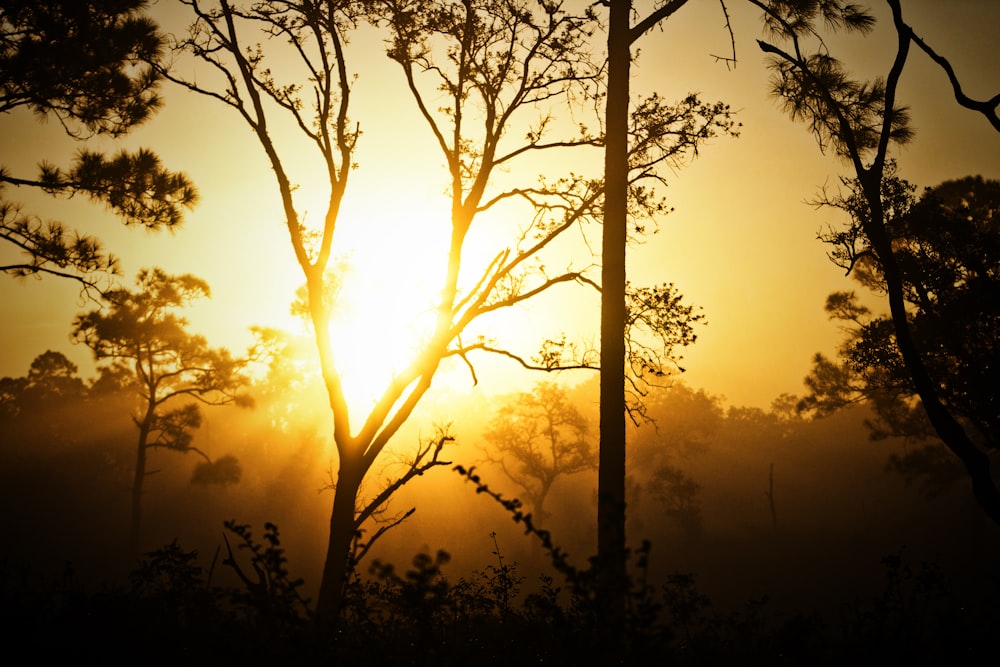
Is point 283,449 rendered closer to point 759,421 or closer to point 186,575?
point 186,575

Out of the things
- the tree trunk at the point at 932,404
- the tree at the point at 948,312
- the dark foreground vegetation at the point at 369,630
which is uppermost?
the tree at the point at 948,312

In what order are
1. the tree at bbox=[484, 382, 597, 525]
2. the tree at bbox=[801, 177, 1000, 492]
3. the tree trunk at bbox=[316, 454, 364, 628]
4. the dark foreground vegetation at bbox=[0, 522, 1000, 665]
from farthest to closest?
the tree at bbox=[484, 382, 597, 525] → the tree at bbox=[801, 177, 1000, 492] → the tree trunk at bbox=[316, 454, 364, 628] → the dark foreground vegetation at bbox=[0, 522, 1000, 665]

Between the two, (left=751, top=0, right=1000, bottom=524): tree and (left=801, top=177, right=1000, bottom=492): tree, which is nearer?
(left=751, top=0, right=1000, bottom=524): tree

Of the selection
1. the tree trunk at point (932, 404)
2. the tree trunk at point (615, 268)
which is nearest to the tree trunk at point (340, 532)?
the tree trunk at point (615, 268)

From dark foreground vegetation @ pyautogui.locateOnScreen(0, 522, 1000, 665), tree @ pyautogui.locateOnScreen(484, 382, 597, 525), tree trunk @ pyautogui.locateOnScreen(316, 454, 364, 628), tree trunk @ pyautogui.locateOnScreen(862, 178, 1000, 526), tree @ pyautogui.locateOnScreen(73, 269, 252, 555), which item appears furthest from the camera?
tree @ pyautogui.locateOnScreen(484, 382, 597, 525)

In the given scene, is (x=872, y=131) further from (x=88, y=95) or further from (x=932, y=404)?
(x=88, y=95)

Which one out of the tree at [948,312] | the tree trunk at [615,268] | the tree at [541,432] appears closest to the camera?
the tree trunk at [615,268]

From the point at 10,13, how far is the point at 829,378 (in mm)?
24929

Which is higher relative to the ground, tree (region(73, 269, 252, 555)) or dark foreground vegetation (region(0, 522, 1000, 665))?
tree (region(73, 269, 252, 555))

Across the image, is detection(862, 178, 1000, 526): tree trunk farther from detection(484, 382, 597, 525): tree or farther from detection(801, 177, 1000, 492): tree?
detection(484, 382, 597, 525): tree

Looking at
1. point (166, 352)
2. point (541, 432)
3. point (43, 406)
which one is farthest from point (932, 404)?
point (43, 406)

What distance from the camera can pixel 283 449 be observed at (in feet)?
186

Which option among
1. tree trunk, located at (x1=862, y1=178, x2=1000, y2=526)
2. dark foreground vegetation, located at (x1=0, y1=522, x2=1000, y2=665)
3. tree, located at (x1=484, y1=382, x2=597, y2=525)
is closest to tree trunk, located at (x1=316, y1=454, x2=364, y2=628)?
dark foreground vegetation, located at (x1=0, y1=522, x2=1000, y2=665)

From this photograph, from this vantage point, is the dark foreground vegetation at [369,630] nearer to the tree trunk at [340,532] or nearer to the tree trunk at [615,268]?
the tree trunk at [340,532]
